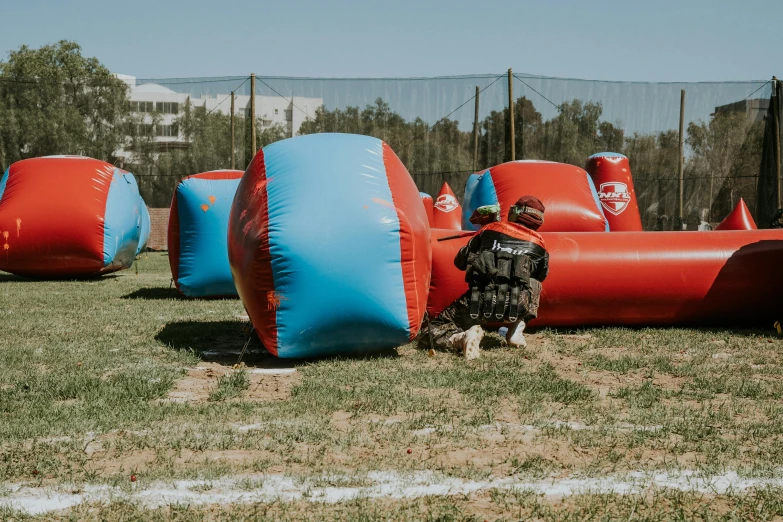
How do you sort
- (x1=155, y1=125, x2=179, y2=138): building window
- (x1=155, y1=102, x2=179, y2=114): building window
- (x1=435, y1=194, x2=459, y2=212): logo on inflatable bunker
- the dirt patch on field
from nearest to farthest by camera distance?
the dirt patch on field → (x1=435, y1=194, x2=459, y2=212): logo on inflatable bunker → (x1=155, y1=102, x2=179, y2=114): building window → (x1=155, y1=125, x2=179, y2=138): building window

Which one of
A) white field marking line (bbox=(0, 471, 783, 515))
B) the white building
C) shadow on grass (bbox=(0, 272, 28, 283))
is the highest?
the white building

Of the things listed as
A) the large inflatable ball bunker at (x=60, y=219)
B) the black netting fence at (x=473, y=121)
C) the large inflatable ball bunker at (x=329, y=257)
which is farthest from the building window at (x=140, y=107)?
the large inflatable ball bunker at (x=329, y=257)

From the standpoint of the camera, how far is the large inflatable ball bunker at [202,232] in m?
8.20

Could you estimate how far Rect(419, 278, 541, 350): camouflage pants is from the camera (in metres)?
5.61

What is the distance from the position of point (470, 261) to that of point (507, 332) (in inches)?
24.1

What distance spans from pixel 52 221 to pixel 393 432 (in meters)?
8.32

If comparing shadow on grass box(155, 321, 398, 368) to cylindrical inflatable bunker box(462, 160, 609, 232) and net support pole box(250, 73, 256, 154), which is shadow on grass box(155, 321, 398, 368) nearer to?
cylindrical inflatable bunker box(462, 160, 609, 232)

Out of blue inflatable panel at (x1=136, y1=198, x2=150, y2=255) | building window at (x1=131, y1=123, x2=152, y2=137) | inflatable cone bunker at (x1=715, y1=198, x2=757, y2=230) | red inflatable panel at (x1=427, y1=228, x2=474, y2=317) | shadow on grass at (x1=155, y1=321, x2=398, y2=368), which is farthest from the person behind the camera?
building window at (x1=131, y1=123, x2=152, y2=137)

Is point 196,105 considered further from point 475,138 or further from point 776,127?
point 776,127

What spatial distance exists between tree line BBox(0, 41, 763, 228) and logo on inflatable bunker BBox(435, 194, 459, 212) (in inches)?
37.4

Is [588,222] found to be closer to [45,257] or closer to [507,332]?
[507,332]

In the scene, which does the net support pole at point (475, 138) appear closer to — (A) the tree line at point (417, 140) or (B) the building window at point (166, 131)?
(A) the tree line at point (417, 140)

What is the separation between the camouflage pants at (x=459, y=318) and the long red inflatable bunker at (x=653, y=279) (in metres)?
0.41

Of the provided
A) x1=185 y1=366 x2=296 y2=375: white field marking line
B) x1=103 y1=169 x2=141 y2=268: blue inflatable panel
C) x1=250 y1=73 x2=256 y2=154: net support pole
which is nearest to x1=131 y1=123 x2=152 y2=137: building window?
x1=250 y1=73 x2=256 y2=154: net support pole
